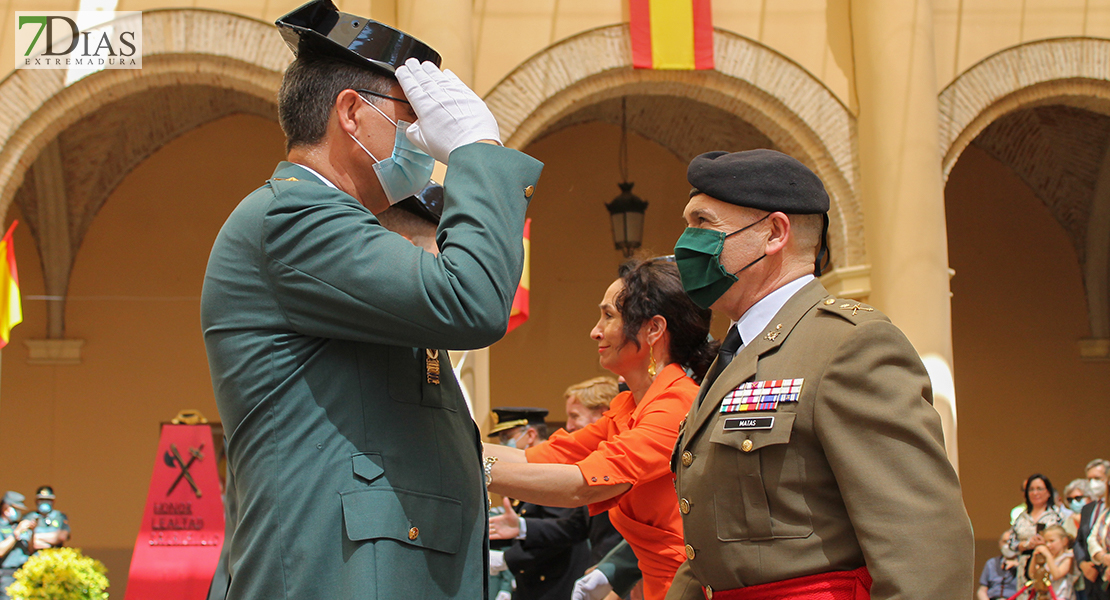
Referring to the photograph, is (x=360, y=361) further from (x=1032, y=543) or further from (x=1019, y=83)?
(x=1019, y=83)

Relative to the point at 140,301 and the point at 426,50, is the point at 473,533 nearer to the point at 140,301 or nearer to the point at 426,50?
the point at 426,50

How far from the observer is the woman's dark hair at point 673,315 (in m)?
3.22

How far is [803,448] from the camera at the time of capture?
1.91 m

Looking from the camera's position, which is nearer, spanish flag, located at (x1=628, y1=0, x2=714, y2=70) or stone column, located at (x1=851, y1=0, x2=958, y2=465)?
stone column, located at (x1=851, y1=0, x2=958, y2=465)

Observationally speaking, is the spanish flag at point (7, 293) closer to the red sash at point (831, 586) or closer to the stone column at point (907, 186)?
the stone column at point (907, 186)

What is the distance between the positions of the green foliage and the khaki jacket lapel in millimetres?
5126

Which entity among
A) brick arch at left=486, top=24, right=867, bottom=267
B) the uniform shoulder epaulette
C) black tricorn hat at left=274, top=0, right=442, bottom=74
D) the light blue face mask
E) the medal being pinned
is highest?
brick arch at left=486, top=24, right=867, bottom=267

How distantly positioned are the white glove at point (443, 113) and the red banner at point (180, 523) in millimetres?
6926

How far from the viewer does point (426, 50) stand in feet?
6.07

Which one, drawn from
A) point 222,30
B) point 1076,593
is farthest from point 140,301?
point 1076,593

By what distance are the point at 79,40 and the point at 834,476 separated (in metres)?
8.03

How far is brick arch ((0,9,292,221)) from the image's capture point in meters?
8.10

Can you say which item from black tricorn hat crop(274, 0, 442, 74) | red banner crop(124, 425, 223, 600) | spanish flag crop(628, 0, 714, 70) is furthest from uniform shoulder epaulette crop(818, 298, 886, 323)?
spanish flag crop(628, 0, 714, 70)

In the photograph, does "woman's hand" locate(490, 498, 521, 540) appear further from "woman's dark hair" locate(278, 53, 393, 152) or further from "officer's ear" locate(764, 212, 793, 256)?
"woman's dark hair" locate(278, 53, 393, 152)
